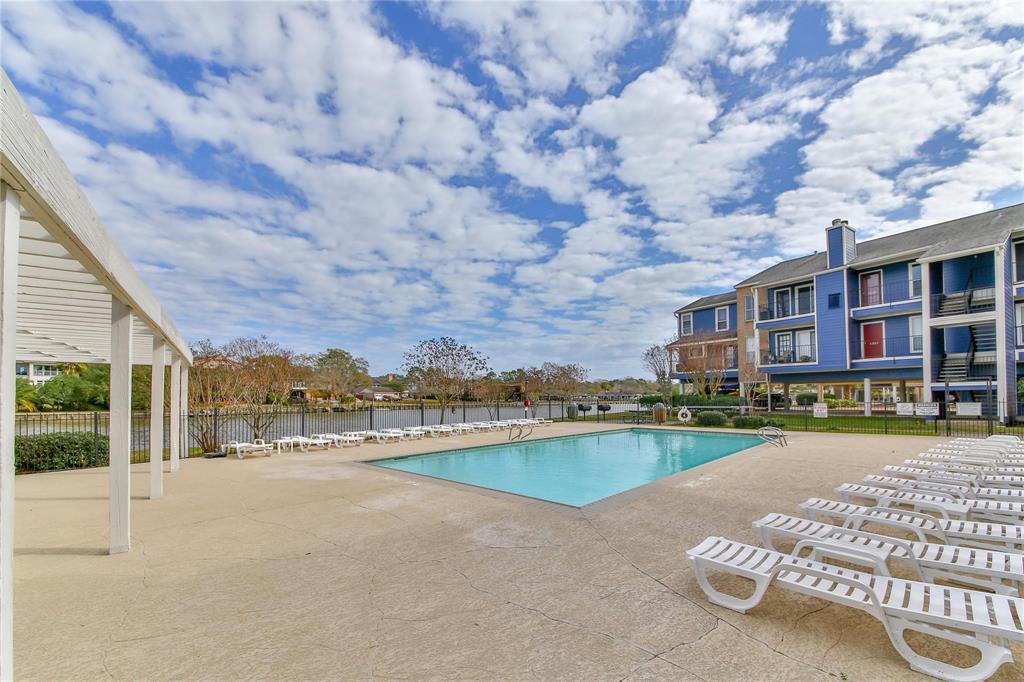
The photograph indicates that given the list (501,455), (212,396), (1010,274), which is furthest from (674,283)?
(212,396)

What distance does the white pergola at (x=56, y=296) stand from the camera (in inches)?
92.8

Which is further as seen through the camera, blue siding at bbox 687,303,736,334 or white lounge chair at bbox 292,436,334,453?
blue siding at bbox 687,303,736,334

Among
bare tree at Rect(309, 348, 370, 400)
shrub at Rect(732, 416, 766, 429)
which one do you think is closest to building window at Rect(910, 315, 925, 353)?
shrub at Rect(732, 416, 766, 429)

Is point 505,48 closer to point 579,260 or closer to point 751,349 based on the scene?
point 579,260

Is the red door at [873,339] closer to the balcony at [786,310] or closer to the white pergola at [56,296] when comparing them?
the balcony at [786,310]

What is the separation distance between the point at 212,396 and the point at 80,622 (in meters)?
16.4

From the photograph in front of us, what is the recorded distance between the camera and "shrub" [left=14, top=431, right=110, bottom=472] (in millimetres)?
11047

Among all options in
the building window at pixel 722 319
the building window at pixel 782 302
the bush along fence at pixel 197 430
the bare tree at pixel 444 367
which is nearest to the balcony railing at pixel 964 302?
the building window at pixel 782 302

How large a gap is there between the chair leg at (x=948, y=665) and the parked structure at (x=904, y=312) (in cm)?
2246

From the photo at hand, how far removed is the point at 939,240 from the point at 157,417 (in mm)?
32715

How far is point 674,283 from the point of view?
110 feet

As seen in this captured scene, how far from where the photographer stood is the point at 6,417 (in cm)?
236

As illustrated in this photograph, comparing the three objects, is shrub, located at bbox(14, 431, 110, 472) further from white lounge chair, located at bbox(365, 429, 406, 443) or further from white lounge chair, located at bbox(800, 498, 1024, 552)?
white lounge chair, located at bbox(800, 498, 1024, 552)

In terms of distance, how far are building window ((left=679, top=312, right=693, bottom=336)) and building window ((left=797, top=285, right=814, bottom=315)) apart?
29.6ft
